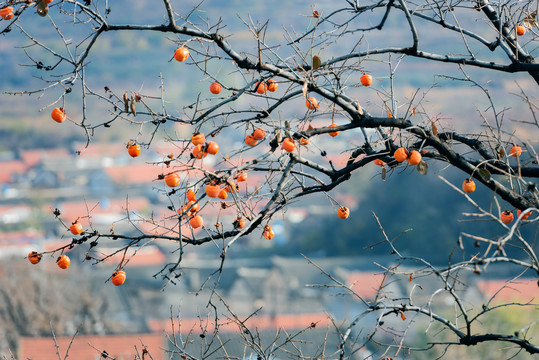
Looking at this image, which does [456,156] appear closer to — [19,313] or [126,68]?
[19,313]

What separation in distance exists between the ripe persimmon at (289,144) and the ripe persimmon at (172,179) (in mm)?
599

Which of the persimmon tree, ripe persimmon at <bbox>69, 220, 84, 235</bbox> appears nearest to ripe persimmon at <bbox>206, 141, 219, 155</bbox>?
the persimmon tree

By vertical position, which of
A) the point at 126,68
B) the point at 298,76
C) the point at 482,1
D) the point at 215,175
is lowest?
the point at 215,175

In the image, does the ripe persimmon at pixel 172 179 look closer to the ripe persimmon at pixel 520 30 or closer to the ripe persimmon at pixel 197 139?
the ripe persimmon at pixel 197 139

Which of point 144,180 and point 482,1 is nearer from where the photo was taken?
point 482,1

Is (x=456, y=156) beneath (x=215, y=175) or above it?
above

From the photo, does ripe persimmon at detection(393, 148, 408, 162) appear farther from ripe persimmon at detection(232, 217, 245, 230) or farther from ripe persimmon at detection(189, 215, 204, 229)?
ripe persimmon at detection(189, 215, 204, 229)

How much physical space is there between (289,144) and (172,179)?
641 millimetres

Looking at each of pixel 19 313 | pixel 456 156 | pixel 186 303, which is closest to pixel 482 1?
pixel 456 156

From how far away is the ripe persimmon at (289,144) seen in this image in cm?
326

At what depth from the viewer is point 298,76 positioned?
11.8 ft

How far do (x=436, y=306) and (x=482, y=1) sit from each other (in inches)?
790

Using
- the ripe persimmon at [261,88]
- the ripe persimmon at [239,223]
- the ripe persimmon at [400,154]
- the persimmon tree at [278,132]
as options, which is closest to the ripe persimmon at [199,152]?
the persimmon tree at [278,132]

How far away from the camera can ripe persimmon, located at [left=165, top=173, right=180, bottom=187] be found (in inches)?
133
